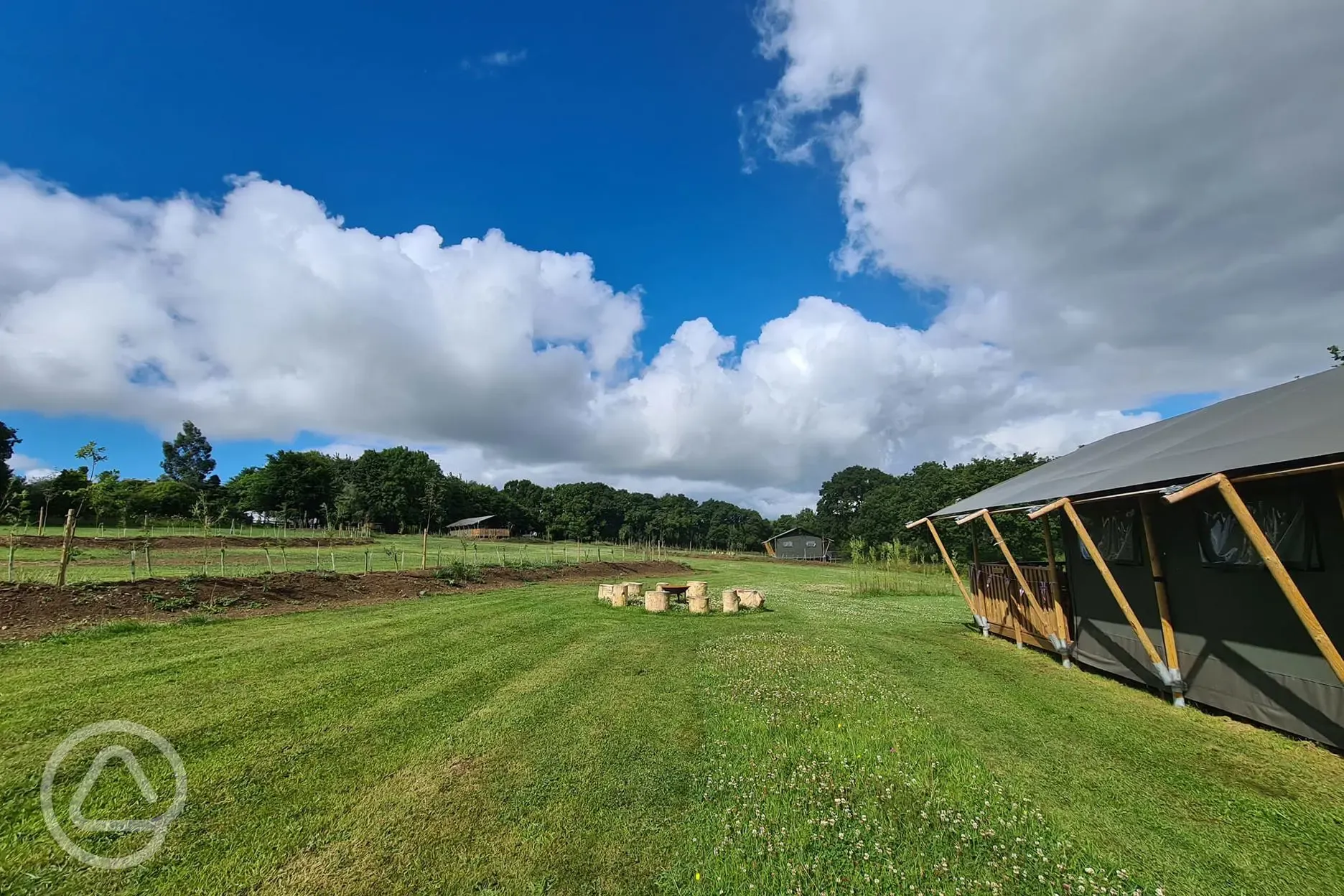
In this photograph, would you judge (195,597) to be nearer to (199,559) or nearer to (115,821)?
(115,821)

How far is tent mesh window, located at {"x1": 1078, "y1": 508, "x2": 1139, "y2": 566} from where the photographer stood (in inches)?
320

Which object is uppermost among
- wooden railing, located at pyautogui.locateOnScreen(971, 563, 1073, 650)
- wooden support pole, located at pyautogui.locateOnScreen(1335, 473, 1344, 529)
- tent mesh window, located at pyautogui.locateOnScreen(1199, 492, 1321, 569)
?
wooden support pole, located at pyautogui.locateOnScreen(1335, 473, 1344, 529)

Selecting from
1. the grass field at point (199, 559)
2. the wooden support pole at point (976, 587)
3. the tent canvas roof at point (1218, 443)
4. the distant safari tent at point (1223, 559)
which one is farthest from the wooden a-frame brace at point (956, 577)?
the grass field at point (199, 559)

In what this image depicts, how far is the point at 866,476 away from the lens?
98.0 m

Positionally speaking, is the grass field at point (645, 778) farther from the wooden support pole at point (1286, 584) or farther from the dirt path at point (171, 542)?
the dirt path at point (171, 542)

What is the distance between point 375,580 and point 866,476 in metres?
93.4

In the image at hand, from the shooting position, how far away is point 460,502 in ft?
293

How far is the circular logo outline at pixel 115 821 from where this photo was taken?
10.5 ft

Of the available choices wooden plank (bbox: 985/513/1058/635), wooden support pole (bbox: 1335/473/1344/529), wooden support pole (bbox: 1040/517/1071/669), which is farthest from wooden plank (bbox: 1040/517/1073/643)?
wooden support pole (bbox: 1335/473/1344/529)

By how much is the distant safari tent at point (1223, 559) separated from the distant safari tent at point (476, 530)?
70.5m

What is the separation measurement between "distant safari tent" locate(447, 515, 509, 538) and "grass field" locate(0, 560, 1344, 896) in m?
68.4

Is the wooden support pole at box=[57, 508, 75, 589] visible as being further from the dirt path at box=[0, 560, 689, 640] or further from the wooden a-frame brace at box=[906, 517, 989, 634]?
the wooden a-frame brace at box=[906, 517, 989, 634]

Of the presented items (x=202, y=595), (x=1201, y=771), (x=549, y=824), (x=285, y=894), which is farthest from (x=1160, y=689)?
(x=202, y=595)

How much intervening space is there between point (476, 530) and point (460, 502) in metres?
15.1
